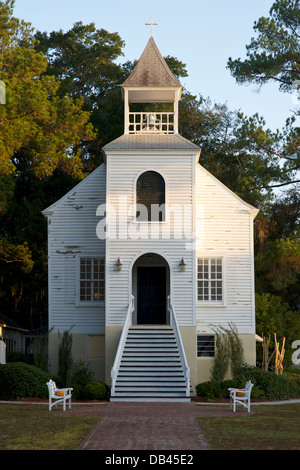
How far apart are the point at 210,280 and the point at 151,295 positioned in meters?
2.47

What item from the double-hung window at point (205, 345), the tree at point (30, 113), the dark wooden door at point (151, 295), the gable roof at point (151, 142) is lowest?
the double-hung window at point (205, 345)

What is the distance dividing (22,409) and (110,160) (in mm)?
10317

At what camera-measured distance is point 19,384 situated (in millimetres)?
20406

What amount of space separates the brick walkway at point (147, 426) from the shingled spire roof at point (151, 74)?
1231 cm

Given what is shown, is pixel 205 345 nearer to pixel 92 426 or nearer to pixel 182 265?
pixel 182 265

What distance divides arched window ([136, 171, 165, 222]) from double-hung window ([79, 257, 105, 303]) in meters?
3.04

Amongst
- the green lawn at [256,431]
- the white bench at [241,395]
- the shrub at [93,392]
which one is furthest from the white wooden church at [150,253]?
the green lawn at [256,431]

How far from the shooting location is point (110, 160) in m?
24.8

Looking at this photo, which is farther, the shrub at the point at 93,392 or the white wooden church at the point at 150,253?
the white wooden church at the point at 150,253

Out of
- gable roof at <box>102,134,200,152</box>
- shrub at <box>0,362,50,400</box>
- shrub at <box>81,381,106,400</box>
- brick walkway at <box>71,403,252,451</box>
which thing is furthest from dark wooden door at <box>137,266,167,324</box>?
brick walkway at <box>71,403,252,451</box>

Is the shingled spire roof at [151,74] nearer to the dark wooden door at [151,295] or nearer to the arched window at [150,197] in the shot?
the arched window at [150,197]

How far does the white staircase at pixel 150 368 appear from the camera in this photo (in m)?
20.6

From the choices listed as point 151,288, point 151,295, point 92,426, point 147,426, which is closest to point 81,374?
point 151,295
